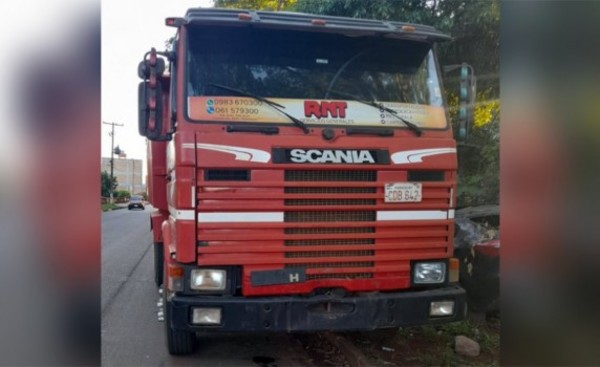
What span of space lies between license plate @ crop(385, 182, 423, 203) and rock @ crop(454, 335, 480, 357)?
1.53m

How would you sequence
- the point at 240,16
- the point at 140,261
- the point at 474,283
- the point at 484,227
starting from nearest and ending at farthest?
the point at 240,16
the point at 474,283
the point at 484,227
the point at 140,261

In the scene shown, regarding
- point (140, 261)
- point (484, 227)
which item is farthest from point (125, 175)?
point (484, 227)

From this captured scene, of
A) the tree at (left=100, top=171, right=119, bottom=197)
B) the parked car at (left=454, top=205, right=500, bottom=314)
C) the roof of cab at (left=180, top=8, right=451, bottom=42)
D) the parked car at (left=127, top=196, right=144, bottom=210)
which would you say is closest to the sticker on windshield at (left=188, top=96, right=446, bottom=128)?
the roof of cab at (left=180, top=8, right=451, bottom=42)

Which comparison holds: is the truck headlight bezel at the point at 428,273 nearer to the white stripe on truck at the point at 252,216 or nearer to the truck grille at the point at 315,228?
the truck grille at the point at 315,228

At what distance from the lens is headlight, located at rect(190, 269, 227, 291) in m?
3.76

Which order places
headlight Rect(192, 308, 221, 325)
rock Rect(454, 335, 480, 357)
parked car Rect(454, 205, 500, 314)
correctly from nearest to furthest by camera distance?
headlight Rect(192, 308, 221, 325)
rock Rect(454, 335, 480, 357)
parked car Rect(454, 205, 500, 314)

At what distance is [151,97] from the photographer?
4109 mm

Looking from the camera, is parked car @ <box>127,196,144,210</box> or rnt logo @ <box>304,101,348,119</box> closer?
rnt logo @ <box>304,101,348,119</box>

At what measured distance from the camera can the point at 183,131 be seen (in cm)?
381

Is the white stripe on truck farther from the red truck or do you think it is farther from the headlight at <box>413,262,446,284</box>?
the headlight at <box>413,262,446,284</box>

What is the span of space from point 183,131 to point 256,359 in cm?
224

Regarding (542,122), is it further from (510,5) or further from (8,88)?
(8,88)

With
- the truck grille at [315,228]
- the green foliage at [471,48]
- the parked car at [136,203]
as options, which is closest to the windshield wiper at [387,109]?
the truck grille at [315,228]

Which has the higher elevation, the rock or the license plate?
the license plate
